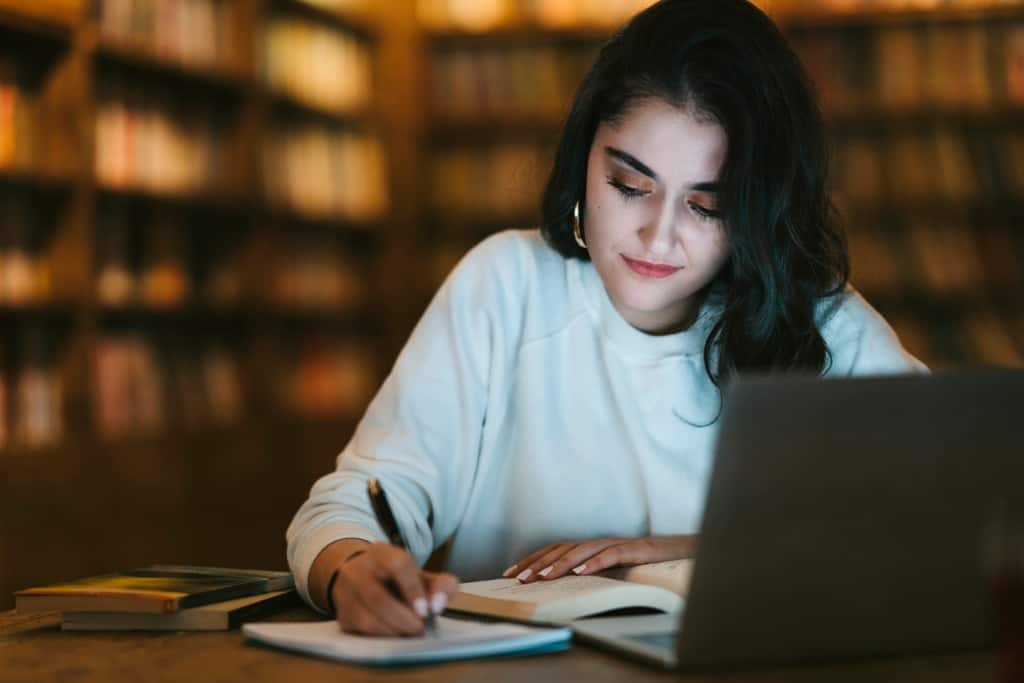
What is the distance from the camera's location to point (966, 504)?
3.00 ft

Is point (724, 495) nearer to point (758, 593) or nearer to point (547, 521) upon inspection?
point (758, 593)

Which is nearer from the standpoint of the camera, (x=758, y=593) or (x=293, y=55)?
(x=758, y=593)

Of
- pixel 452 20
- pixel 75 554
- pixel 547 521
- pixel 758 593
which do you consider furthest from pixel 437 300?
pixel 452 20

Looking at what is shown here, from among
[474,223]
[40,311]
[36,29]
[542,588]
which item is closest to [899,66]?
[474,223]

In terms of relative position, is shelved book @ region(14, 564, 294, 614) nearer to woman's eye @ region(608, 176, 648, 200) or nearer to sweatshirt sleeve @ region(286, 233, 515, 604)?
sweatshirt sleeve @ region(286, 233, 515, 604)

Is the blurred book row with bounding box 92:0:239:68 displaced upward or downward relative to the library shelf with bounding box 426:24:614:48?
downward

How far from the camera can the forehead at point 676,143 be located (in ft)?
5.03

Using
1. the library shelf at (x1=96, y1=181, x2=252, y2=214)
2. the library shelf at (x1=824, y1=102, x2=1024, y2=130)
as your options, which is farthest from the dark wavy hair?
the library shelf at (x1=824, y1=102, x2=1024, y2=130)

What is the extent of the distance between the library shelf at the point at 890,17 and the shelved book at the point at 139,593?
11.7 ft

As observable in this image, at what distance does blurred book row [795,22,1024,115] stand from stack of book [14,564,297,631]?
360 centimetres

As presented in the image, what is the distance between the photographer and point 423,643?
994 mm

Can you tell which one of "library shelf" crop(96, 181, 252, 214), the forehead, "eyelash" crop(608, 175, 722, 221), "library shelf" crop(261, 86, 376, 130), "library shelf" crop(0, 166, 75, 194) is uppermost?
"library shelf" crop(261, 86, 376, 130)

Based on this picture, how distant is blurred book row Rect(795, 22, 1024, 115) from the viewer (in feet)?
14.4

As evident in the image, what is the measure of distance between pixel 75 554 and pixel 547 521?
5.83 ft
